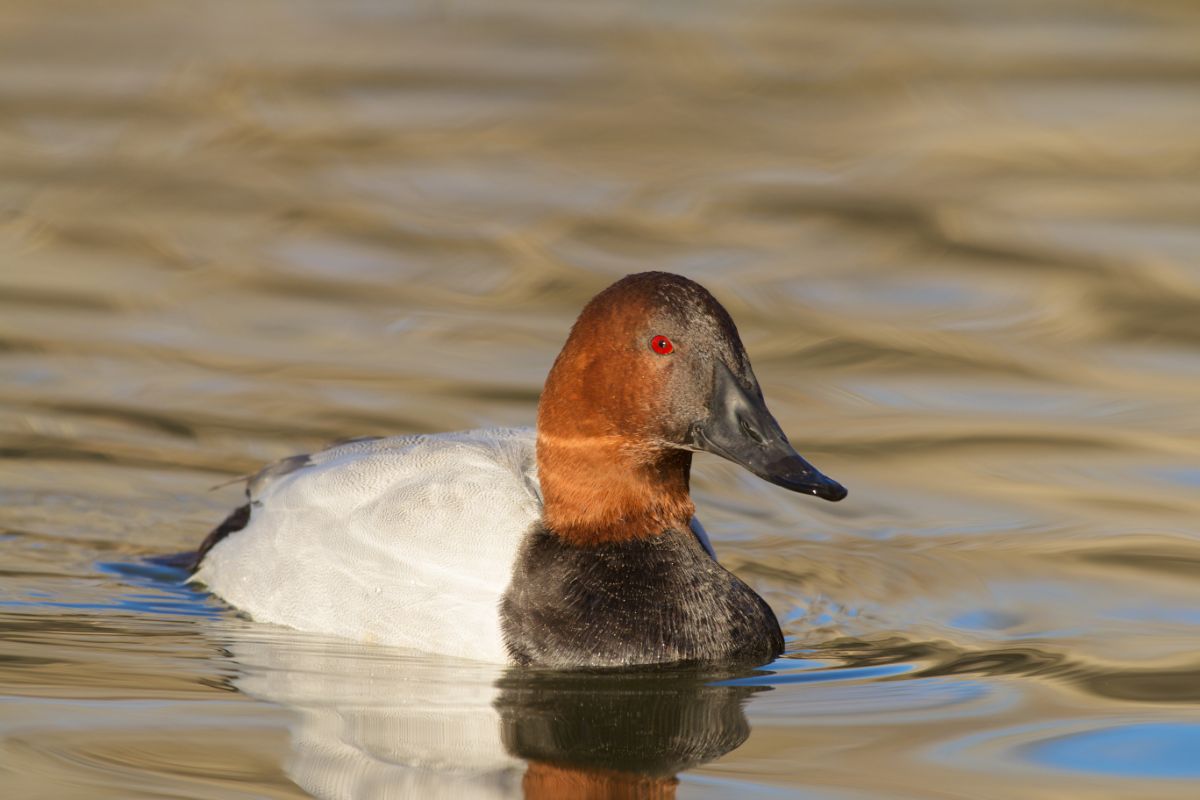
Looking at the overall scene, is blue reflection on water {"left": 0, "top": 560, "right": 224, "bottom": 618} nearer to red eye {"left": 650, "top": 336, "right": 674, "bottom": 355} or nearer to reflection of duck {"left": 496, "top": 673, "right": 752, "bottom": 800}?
reflection of duck {"left": 496, "top": 673, "right": 752, "bottom": 800}

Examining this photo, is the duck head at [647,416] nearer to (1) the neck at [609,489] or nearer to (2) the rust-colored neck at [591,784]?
(1) the neck at [609,489]

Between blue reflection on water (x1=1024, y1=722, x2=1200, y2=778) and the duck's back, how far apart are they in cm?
170

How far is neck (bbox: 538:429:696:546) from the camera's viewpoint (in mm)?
6324

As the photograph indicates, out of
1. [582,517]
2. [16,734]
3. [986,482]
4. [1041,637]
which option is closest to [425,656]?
[582,517]

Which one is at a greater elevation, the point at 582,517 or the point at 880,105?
the point at 880,105

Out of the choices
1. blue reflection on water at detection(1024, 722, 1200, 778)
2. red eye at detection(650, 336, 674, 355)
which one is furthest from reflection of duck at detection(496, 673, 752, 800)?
red eye at detection(650, 336, 674, 355)

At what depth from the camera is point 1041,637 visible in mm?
6559

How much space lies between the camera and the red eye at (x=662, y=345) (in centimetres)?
615

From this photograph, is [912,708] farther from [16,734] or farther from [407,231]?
[407,231]

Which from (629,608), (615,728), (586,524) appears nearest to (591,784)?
(615,728)

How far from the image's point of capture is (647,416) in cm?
618

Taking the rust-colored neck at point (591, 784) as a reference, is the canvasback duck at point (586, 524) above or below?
above

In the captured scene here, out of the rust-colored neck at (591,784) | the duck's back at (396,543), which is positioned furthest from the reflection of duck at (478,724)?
the duck's back at (396,543)

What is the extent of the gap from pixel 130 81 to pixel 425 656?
29.7 ft
